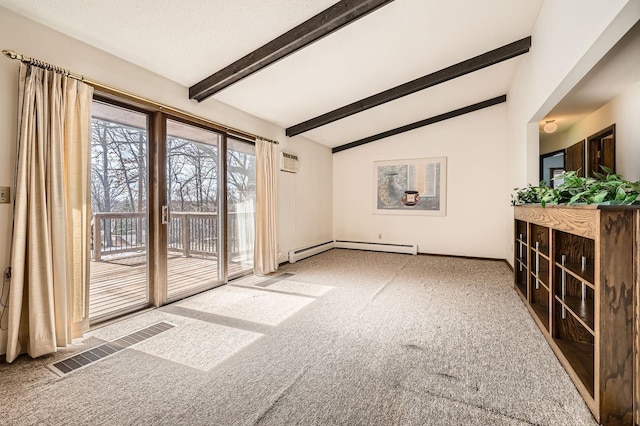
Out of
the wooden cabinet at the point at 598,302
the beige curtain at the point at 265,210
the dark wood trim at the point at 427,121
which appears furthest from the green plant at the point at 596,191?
the dark wood trim at the point at 427,121

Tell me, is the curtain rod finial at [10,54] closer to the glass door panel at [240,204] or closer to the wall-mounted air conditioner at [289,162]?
the glass door panel at [240,204]

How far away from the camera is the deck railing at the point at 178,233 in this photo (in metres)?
3.18

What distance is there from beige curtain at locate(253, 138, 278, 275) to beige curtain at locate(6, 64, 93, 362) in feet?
7.37

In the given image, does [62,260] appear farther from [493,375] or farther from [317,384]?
[493,375]

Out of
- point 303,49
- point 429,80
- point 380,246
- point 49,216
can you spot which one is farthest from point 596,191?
point 380,246

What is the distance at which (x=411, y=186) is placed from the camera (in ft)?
20.2

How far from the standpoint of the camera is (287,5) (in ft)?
7.75

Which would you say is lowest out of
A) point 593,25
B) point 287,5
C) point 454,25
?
point 593,25

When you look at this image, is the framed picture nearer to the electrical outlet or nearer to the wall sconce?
the wall sconce

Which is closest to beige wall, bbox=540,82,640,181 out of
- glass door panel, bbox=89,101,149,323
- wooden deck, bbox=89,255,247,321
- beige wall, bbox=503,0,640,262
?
beige wall, bbox=503,0,640,262

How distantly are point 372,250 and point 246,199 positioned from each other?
3277 millimetres

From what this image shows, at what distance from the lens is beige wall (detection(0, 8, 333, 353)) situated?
203 cm

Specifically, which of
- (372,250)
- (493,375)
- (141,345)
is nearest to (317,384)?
(493,375)

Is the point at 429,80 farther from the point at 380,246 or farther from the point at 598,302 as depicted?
the point at 380,246
